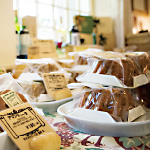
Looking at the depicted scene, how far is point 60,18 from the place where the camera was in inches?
98.4

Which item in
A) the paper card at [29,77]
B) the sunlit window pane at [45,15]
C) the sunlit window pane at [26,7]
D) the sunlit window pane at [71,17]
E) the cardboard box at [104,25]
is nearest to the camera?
the paper card at [29,77]

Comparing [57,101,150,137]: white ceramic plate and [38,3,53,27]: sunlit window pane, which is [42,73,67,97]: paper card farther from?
[38,3,53,27]: sunlit window pane

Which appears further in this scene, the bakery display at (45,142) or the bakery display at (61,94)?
the bakery display at (61,94)

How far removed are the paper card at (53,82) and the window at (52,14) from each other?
1159 millimetres

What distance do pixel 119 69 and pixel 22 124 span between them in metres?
0.50

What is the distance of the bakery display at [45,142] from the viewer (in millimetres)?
550

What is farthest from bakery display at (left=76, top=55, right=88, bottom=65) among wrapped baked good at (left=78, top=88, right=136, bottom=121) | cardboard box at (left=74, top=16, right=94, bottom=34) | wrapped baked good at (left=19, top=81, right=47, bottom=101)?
cardboard box at (left=74, top=16, right=94, bottom=34)

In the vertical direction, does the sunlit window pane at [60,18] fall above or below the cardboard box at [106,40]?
above

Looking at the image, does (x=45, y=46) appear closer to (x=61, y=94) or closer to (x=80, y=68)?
(x=80, y=68)

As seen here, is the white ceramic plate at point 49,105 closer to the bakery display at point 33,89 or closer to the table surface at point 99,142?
the bakery display at point 33,89

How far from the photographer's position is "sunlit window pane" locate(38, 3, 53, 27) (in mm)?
2355

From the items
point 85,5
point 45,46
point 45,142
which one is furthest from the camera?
point 85,5

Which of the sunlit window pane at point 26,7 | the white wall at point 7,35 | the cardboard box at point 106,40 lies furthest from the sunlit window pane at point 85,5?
the white wall at point 7,35

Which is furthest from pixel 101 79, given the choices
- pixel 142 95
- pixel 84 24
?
pixel 84 24
